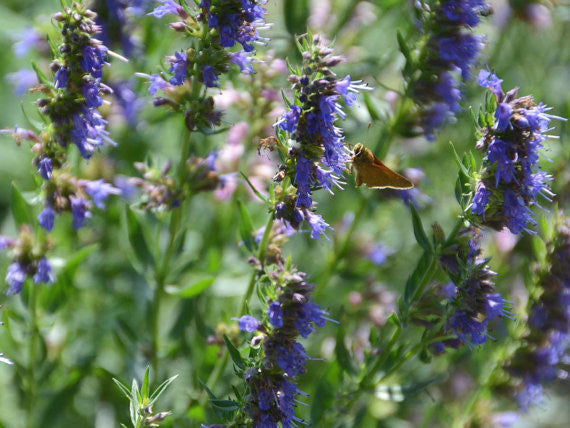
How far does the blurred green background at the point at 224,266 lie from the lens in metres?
3.81

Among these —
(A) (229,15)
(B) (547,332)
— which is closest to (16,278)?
(A) (229,15)

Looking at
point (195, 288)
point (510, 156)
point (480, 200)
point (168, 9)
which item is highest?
point (168, 9)

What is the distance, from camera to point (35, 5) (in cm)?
605

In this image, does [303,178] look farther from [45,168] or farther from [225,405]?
[45,168]

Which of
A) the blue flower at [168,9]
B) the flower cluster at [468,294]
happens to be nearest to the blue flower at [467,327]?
the flower cluster at [468,294]

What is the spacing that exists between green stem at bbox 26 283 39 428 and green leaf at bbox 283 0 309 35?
245 centimetres

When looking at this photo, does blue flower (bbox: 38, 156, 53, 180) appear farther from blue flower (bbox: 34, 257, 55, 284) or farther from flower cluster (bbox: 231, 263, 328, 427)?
flower cluster (bbox: 231, 263, 328, 427)

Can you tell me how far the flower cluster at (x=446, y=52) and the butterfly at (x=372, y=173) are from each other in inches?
30.2

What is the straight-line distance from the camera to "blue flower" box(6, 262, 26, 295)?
3.18m

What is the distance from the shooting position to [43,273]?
3209 mm

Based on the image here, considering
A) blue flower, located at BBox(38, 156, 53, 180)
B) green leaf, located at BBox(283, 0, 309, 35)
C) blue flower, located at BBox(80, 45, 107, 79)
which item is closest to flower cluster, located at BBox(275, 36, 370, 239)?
blue flower, located at BBox(80, 45, 107, 79)

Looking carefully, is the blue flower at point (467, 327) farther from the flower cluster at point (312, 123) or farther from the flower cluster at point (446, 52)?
the flower cluster at point (446, 52)

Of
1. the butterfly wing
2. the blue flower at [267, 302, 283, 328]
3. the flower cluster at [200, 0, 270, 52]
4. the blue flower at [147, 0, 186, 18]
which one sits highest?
the flower cluster at [200, 0, 270, 52]

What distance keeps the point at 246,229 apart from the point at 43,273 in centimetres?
102
